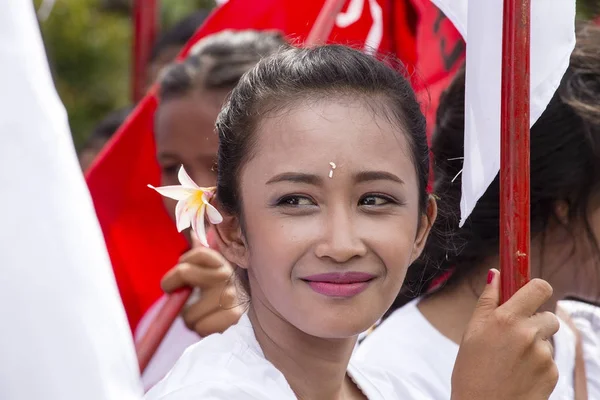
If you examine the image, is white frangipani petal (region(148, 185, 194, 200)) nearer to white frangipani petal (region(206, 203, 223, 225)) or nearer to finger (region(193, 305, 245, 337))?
white frangipani petal (region(206, 203, 223, 225))

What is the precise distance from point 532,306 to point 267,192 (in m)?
0.44

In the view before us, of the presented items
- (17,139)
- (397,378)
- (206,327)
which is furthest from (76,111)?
(17,139)

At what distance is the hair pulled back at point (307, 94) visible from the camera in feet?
5.66

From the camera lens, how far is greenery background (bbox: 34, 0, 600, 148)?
11383 millimetres

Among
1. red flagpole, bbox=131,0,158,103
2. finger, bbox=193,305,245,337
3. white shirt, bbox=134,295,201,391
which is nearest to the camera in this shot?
finger, bbox=193,305,245,337

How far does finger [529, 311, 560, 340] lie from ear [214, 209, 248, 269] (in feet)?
1.59

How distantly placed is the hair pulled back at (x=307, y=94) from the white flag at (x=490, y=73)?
6.3 inches

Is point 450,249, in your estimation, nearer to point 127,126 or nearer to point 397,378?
point 397,378

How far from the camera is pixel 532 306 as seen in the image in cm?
152

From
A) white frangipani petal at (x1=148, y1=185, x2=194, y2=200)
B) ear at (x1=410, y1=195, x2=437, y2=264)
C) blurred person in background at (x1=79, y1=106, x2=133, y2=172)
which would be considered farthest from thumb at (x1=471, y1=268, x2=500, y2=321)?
blurred person in background at (x1=79, y1=106, x2=133, y2=172)

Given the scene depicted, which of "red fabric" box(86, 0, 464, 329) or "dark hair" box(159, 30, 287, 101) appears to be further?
"red fabric" box(86, 0, 464, 329)

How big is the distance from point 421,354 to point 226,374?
730mm

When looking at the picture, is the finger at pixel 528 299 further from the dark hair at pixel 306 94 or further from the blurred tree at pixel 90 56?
the blurred tree at pixel 90 56

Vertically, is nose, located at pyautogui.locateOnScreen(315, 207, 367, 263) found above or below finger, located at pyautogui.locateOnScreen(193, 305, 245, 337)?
above
